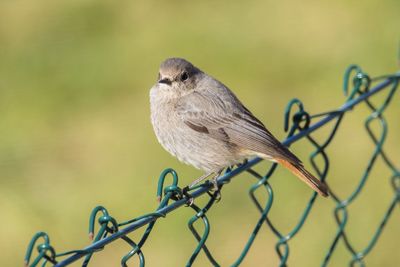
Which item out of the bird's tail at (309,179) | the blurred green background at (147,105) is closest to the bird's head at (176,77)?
the bird's tail at (309,179)

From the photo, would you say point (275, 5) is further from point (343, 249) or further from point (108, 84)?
point (343, 249)

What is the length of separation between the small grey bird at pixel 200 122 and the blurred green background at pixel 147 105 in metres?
1.11

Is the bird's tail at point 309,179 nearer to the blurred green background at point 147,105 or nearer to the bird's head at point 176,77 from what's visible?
the bird's head at point 176,77

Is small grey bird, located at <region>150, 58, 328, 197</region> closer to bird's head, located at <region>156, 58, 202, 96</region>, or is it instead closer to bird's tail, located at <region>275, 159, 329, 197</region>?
bird's head, located at <region>156, 58, 202, 96</region>

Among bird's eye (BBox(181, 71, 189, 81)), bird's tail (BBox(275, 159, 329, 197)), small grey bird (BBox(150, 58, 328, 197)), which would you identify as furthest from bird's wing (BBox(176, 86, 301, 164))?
bird's tail (BBox(275, 159, 329, 197))

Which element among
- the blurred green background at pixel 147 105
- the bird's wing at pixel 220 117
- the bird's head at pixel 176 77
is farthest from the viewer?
the blurred green background at pixel 147 105

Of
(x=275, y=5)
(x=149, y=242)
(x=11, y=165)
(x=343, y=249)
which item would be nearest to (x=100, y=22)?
(x=275, y=5)

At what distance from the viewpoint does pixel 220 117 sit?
514 cm

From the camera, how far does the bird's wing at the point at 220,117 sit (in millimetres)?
5027

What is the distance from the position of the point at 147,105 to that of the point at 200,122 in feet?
8.65

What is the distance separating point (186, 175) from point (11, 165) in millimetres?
1583

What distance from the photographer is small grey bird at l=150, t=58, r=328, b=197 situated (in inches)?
198

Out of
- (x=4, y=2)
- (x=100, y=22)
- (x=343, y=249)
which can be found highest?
(x=4, y=2)

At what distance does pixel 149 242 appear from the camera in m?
6.09
